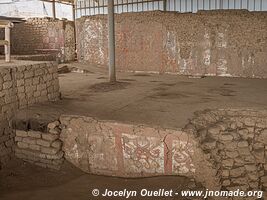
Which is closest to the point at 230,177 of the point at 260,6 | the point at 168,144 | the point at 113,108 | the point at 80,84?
the point at 168,144

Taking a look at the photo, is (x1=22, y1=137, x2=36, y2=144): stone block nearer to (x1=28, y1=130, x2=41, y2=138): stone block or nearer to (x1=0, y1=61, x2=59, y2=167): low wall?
(x1=28, y1=130, x2=41, y2=138): stone block

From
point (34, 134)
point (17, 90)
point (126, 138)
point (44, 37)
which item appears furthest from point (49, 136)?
point (44, 37)

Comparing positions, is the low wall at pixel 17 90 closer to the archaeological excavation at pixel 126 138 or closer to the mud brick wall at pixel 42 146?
the archaeological excavation at pixel 126 138

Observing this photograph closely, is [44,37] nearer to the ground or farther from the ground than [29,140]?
farther from the ground

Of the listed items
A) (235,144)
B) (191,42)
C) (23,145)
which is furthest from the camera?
(191,42)

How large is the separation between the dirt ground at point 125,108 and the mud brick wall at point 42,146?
0.16 metres

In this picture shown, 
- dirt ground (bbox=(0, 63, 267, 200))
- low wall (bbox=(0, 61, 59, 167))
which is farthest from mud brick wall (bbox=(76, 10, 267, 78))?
low wall (bbox=(0, 61, 59, 167))

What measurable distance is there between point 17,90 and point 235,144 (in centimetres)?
457

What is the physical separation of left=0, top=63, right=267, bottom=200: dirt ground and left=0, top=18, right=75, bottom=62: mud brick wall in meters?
7.14

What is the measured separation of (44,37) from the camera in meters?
17.9

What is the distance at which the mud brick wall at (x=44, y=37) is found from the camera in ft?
58.2

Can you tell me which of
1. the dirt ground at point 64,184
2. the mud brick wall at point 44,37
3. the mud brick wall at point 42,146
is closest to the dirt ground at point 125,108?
the dirt ground at point 64,184

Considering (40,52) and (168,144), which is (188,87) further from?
(40,52)

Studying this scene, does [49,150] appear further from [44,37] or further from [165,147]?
[44,37]
